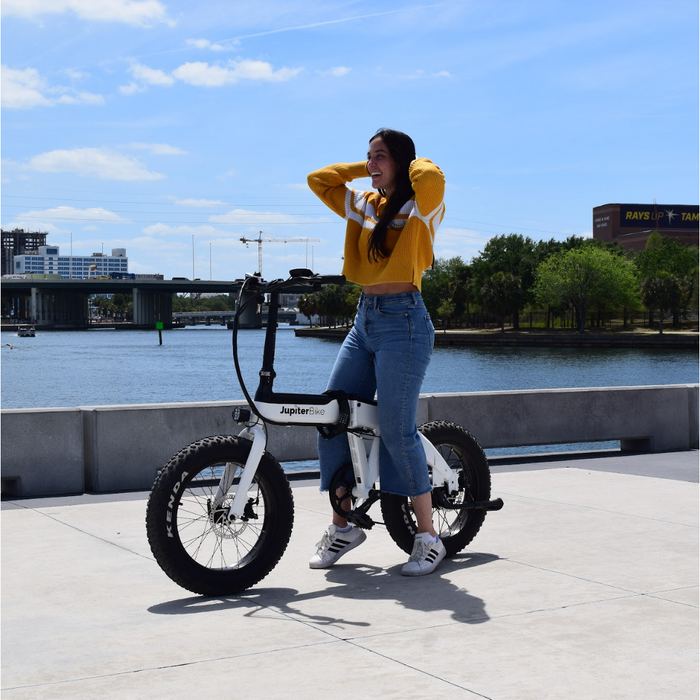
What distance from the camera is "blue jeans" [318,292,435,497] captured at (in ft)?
14.6

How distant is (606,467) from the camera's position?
27.7 feet

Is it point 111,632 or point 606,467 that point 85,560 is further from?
point 606,467

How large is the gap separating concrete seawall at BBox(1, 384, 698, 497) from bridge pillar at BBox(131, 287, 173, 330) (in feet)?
402

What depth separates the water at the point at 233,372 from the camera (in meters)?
46.2

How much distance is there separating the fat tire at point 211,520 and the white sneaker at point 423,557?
650 mm

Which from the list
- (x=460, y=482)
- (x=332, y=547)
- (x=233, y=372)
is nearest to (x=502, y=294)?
(x=233, y=372)

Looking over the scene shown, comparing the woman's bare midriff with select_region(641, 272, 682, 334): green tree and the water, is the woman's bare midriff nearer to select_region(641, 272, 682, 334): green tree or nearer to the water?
the water

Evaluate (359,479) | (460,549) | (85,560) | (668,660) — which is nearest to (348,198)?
(359,479)

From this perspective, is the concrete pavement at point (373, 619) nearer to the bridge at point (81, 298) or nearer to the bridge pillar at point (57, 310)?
the bridge at point (81, 298)

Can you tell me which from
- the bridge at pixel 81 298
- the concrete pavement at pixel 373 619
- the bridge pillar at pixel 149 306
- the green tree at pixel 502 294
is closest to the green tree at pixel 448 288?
the green tree at pixel 502 294

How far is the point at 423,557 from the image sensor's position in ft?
15.1

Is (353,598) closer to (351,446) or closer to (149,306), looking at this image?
(351,446)

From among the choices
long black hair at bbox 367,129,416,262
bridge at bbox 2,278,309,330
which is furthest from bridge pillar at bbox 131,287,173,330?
long black hair at bbox 367,129,416,262

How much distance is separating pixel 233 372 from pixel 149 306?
79607mm
